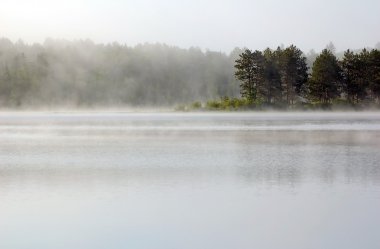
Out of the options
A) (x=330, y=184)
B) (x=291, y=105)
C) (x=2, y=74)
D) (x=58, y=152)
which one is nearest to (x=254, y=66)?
(x=291, y=105)

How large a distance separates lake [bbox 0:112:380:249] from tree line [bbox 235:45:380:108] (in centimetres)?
3985

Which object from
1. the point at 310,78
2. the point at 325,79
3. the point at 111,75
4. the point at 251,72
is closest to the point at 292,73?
the point at 310,78

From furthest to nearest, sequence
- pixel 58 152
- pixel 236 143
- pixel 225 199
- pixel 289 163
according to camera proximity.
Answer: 1. pixel 236 143
2. pixel 58 152
3. pixel 289 163
4. pixel 225 199

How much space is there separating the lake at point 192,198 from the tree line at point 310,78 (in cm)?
3985

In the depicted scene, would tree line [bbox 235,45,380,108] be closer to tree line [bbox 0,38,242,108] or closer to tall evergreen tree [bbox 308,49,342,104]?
tall evergreen tree [bbox 308,49,342,104]

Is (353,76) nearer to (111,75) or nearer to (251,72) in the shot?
(251,72)

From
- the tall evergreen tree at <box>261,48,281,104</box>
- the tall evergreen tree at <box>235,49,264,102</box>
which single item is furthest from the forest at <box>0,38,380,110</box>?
the tall evergreen tree at <box>261,48,281,104</box>

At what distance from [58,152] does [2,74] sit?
324 feet

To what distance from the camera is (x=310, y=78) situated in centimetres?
6059

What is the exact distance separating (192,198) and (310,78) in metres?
50.9

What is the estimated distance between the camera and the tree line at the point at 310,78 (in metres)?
60.0

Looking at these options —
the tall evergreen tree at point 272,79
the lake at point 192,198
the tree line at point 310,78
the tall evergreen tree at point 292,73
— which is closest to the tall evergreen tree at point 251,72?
the tree line at point 310,78

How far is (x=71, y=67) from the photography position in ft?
412

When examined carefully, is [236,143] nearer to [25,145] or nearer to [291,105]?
[25,145]
